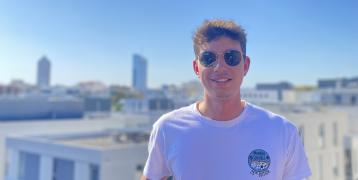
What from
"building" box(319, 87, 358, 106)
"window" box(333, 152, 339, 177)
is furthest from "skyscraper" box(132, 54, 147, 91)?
"window" box(333, 152, 339, 177)

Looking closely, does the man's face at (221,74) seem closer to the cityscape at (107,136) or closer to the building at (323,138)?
the cityscape at (107,136)

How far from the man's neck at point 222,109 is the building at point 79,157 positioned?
22.2ft

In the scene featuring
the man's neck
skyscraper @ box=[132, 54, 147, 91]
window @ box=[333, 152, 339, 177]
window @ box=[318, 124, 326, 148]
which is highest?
skyscraper @ box=[132, 54, 147, 91]

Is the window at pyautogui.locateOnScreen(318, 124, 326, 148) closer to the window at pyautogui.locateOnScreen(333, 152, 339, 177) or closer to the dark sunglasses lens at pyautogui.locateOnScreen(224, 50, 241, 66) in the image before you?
the window at pyautogui.locateOnScreen(333, 152, 339, 177)

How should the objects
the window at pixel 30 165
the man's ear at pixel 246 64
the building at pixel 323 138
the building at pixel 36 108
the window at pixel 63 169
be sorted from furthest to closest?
the building at pixel 36 108 < the building at pixel 323 138 < the window at pixel 30 165 < the window at pixel 63 169 < the man's ear at pixel 246 64

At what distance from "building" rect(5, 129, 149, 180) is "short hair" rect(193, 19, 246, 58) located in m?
6.83

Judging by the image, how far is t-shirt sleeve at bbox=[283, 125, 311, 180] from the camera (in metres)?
1.17

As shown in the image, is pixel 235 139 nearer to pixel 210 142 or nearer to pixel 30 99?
pixel 210 142

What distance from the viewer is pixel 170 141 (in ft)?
3.94

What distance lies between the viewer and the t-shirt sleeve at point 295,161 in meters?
1.17

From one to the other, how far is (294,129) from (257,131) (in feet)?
0.41

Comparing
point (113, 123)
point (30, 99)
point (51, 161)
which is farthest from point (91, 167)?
point (30, 99)

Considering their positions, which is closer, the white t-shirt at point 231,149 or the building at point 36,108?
the white t-shirt at point 231,149

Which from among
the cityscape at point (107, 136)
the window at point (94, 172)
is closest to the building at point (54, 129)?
the cityscape at point (107, 136)
